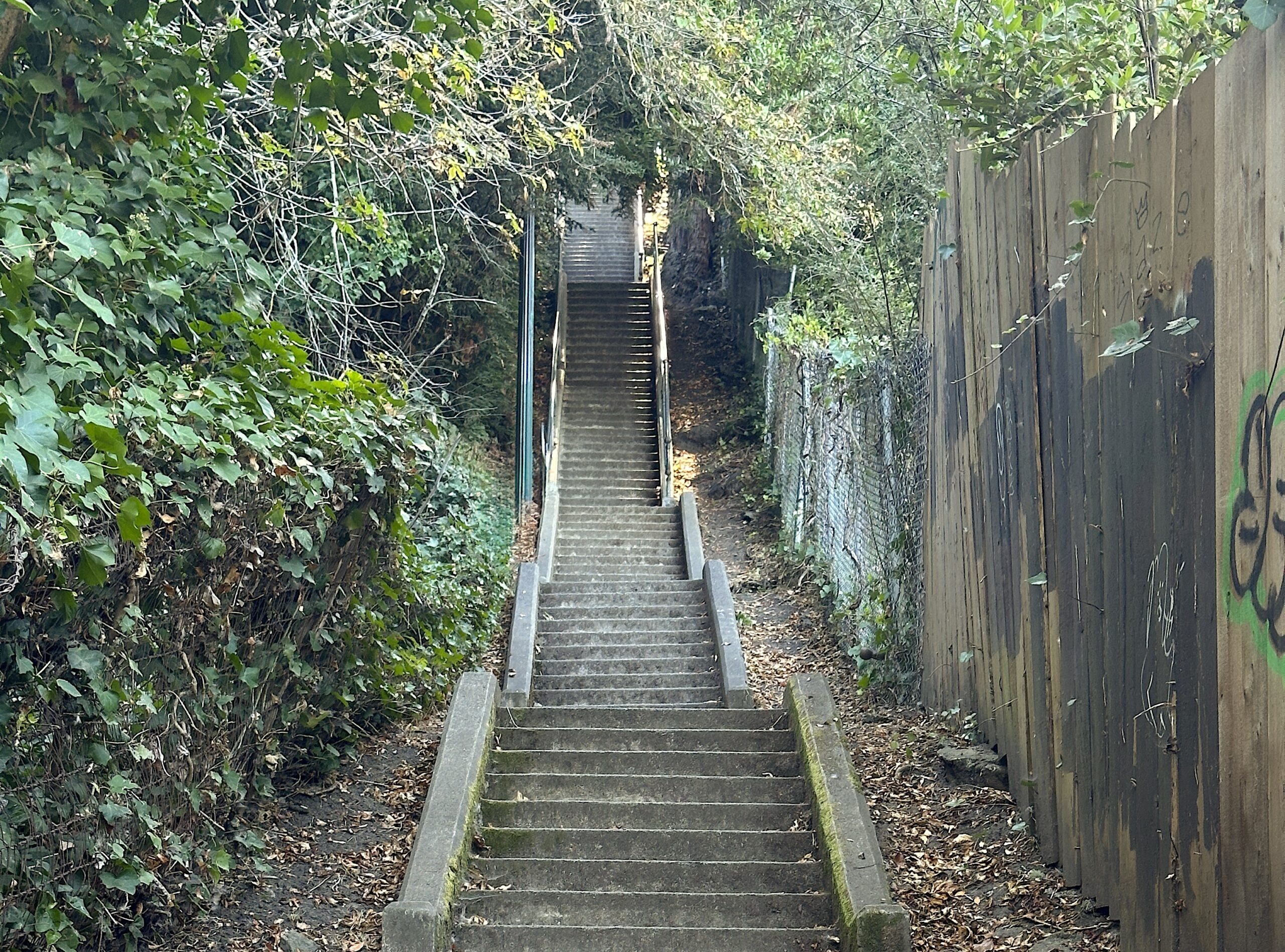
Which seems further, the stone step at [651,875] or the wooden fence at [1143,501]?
the stone step at [651,875]

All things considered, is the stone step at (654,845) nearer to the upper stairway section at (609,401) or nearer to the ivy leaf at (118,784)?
the ivy leaf at (118,784)

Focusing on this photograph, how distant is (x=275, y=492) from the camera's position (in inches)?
197

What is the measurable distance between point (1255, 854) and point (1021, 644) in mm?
2251

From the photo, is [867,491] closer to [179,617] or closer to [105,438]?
[179,617]

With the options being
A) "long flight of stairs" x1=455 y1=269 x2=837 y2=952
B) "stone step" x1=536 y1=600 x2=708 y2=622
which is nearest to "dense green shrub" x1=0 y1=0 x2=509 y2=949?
"long flight of stairs" x1=455 y1=269 x2=837 y2=952

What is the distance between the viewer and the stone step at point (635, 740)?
7.25 metres

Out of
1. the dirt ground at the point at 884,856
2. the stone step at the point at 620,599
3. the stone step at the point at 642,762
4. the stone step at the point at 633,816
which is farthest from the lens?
the stone step at the point at 620,599

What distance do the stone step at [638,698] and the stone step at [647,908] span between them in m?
4.12

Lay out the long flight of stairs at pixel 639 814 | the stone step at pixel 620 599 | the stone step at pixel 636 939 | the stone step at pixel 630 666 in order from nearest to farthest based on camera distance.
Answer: the stone step at pixel 636 939
the long flight of stairs at pixel 639 814
the stone step at pixel 630 666
the stone step at pixel 620 599

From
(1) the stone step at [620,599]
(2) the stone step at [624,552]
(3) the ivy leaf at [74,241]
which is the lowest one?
(1) the stone step at [620,599]

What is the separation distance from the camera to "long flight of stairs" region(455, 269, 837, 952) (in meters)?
5.24

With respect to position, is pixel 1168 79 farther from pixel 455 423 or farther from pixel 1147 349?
pixel 455 423

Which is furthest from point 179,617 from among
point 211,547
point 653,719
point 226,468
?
point 653,719

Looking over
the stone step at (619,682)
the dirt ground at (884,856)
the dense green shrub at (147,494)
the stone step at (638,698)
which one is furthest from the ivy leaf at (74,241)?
the stone step at (619,682)
